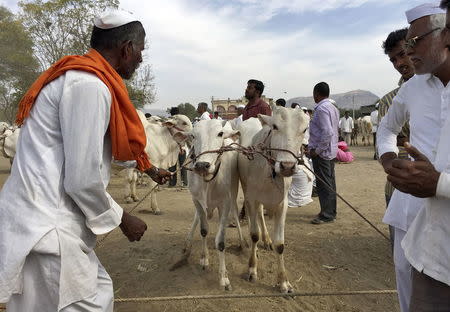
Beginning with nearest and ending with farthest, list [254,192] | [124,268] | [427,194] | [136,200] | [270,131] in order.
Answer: [427,194] → [270,131] → [254,192] → [124,268] → [136,200]

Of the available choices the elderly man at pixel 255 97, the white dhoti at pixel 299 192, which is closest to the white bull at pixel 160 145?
the elderly man at pixel 255 97

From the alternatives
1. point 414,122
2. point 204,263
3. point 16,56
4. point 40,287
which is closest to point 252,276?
point 204,263

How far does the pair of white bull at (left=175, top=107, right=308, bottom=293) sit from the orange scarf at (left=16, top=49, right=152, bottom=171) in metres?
1.98

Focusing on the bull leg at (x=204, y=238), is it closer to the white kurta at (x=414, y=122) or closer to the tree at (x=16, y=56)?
the white kurta at (x=414, y=122)

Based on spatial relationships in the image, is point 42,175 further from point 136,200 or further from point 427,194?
point 136,200

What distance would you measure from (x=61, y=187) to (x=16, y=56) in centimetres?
2874

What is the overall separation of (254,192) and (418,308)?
9.80 ft

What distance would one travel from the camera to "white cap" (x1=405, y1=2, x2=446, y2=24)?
2064mm

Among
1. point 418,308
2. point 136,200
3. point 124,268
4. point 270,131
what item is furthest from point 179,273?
point 136,200

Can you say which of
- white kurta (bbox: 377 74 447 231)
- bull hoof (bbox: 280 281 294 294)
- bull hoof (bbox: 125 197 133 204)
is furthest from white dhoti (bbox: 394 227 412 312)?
bull hoof (bbox: 125 197 133 204)

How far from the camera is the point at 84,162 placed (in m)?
1.56

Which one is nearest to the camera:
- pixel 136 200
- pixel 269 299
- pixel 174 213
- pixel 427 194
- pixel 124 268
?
pixel 427 194

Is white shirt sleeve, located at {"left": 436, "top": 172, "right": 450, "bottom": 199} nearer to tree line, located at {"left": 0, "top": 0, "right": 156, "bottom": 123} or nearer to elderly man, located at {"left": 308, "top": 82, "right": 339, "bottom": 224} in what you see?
elderly man, located at {"left": 308, "top": 82, "right": 339, "bottom": 224}

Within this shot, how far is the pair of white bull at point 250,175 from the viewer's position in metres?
3.81
